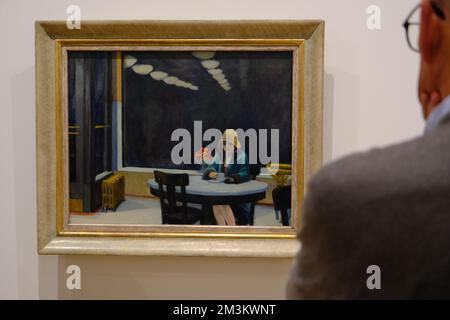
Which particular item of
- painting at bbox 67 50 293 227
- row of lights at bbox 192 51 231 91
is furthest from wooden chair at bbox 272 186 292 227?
row of lights at bbox 192 51 231 91

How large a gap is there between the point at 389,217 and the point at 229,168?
2.84 feet

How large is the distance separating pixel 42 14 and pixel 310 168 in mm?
929

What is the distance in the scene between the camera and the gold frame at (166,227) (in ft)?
3.97

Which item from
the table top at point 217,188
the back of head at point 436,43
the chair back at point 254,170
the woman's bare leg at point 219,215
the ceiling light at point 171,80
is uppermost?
the ceiling light at point 171,80

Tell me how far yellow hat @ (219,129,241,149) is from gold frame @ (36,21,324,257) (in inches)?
6.6

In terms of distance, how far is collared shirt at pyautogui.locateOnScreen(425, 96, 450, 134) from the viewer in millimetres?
459

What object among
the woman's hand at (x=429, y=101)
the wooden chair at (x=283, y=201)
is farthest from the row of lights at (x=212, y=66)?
the woman's hand at (x=429, y=101)


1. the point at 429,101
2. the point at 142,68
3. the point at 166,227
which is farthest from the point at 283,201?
the point at 429,101

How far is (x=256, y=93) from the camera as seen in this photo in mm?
1252

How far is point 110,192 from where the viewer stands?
1287 mm

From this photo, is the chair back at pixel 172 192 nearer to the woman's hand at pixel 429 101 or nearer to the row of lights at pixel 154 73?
the row of lights at pixel 154 73

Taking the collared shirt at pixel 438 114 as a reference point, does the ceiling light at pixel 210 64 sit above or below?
above

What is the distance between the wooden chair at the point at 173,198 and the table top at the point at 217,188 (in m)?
0.02
